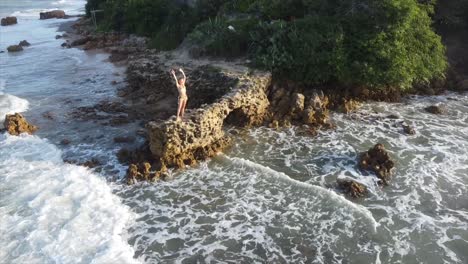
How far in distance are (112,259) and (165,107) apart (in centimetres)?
933

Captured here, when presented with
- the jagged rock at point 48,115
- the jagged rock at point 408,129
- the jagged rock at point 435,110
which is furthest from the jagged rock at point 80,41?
the jagged rock at point 408,129

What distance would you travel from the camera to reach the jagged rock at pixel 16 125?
16.2 m

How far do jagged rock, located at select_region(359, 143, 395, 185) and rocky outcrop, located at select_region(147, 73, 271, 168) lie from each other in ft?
14.2

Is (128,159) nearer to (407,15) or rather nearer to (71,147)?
(71,147)

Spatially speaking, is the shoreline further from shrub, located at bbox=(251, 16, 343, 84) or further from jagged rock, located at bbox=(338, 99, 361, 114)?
shrub, located at bbox=(251, 16, 343, 84)

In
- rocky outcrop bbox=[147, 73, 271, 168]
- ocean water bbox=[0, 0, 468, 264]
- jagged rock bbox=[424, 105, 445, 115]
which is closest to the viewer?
ocean water bbox=[0, 0, 468, 264]

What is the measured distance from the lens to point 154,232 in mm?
10641

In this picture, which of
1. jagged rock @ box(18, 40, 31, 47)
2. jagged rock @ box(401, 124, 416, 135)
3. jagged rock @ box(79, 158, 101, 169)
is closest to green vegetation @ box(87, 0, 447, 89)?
jagged rock @ box(401, 124, 416, 135)

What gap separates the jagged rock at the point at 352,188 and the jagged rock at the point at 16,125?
1139cm

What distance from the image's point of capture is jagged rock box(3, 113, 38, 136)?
16250 mm

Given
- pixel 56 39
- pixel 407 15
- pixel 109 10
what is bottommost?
pixel 56 39

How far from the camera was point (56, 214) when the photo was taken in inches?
440

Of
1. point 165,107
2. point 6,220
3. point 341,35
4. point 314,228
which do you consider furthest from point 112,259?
point 341,35

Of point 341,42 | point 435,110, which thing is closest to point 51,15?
point 341,42
